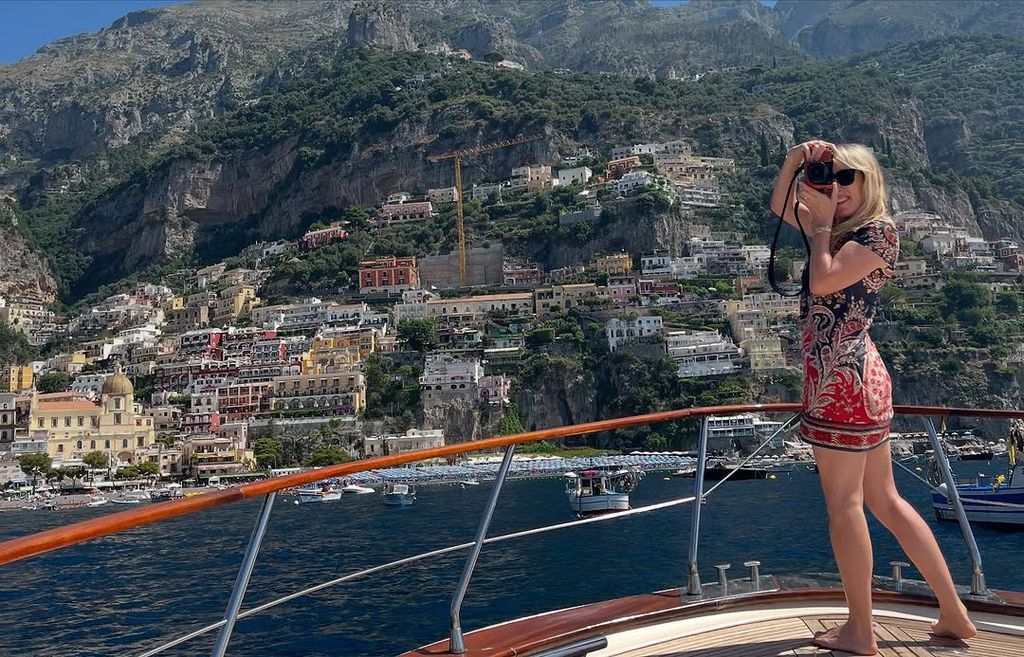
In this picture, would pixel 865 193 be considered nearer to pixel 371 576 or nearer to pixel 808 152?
pixel 808 152

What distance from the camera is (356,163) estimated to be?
83.6m

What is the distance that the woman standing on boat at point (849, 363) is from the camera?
7.13 feet

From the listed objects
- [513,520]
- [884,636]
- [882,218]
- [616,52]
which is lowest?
[513,520]

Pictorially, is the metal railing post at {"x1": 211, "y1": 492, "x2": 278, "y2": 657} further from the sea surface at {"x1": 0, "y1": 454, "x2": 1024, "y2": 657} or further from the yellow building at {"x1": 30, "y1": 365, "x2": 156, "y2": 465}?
the yellow building at {"x1": 30, "y1": 365, "x2": 156, "y2": 465}

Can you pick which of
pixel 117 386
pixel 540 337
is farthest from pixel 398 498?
pixel 117 386

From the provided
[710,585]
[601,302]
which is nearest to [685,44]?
[601,302]

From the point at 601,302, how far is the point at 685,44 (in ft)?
320

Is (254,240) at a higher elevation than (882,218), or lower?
higher

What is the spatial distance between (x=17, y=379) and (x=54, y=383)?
9.00ft

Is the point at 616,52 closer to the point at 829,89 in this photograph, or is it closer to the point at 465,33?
the point at 465,33

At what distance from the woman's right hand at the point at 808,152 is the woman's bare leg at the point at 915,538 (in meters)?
0.76

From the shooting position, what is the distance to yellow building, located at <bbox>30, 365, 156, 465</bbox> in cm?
4509

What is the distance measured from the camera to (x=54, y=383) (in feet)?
189

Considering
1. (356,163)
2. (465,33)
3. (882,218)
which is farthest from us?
(465,33)
